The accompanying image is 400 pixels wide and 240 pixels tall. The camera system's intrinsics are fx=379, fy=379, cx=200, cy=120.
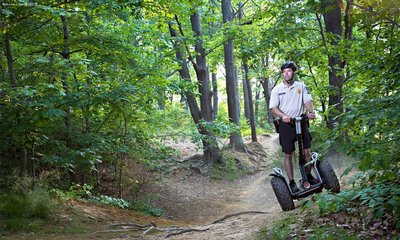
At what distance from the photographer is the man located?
5.63 metres

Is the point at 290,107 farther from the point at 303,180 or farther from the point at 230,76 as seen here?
the point at 230,76

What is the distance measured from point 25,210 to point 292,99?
4.81m

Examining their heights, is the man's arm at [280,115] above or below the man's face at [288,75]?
below

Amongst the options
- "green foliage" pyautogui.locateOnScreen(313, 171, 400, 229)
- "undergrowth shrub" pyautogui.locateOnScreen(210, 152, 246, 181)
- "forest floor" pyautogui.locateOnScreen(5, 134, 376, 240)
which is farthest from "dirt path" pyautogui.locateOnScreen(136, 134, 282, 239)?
"green foliage" pyautogui.locateOnScreen(313, 171, 400, 229)

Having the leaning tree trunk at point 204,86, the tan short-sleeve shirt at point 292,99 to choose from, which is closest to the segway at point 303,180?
the tan short-sleeve shirt at point 292,99

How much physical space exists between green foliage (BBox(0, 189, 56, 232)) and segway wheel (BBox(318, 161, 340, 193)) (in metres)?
4.64

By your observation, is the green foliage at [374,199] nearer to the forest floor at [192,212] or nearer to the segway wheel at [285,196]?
the forest floor at [192,212]

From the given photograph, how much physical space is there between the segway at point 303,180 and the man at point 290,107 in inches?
3.2

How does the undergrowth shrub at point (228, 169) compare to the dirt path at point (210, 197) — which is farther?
the undergrowth shrub at point (228, 169)

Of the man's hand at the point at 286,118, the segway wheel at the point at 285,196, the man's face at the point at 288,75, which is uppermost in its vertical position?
the man's face at the point at 288,75

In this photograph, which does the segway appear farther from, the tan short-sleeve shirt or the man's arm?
the tan short-sleeve shirt

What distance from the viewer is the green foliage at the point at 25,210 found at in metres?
6.10

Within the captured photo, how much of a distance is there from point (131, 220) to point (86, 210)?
1027 mm

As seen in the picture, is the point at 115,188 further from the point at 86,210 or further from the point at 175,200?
the point at 86,210
